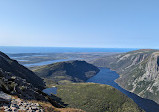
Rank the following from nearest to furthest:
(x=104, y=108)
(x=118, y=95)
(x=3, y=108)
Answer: (x=3, y=108), (x=104, y=108), (x=118, y=95)

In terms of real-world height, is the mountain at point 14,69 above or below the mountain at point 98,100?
above

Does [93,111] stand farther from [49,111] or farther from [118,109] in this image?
[49,111]

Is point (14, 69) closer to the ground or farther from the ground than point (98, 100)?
farther from the ground

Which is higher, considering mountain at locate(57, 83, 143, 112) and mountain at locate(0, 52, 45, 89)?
mountain at locate(0, 52, 45, 89)

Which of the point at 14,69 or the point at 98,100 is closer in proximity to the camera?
the point at 98,100

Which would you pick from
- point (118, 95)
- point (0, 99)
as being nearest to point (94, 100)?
point (118, 95)

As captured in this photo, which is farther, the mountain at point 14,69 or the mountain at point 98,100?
the mountain at point 14,69

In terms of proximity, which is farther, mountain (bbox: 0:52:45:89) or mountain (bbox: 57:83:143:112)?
mountain (bbox: 0:52:45:89)

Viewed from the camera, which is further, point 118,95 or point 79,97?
point 118,95
